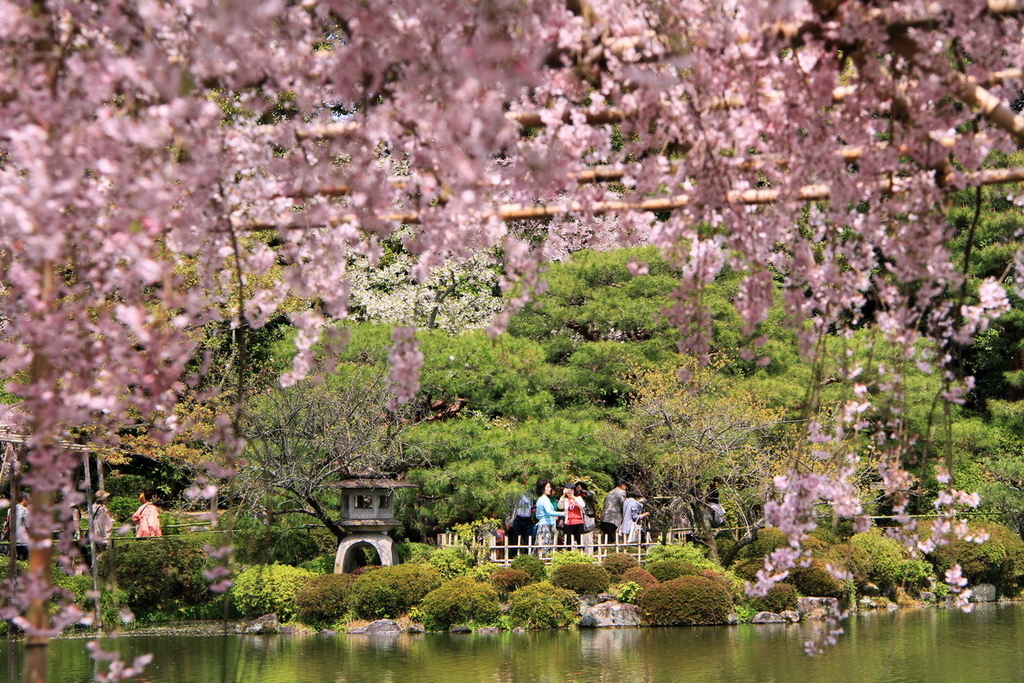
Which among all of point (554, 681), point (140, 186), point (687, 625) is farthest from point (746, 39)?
point (687, 625)

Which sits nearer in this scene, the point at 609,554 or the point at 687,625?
the point at 687,625

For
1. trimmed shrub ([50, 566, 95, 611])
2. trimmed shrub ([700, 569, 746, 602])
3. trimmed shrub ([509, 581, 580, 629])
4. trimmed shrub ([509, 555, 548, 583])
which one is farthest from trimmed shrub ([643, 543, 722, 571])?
trimmed shrub ([50, 566, 95, 611])

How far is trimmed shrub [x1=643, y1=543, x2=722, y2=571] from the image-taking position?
14.4 m

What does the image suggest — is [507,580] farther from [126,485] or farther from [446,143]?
[446,143]

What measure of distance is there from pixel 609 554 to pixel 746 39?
12.0 m

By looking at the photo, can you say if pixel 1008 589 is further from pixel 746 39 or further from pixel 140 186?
pixel 140 186

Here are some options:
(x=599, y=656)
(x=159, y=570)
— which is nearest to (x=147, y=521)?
(x=159, y=570)

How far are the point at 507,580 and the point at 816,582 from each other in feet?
12.5

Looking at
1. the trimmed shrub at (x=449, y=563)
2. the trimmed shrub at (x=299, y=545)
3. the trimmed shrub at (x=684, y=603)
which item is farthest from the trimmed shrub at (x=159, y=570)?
the trimmed shrub at (x=684, y=603)

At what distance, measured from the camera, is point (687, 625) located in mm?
13102

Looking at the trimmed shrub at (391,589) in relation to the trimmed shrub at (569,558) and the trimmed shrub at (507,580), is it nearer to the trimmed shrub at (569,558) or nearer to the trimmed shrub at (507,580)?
the trimmed shrub at (507,580)

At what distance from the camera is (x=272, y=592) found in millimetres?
13711

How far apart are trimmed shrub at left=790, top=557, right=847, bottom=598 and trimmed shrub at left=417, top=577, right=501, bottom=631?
371cm

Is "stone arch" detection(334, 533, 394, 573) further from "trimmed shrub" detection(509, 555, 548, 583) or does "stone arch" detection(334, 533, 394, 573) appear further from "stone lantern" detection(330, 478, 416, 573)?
"trimmed shrub" detection(509, 555, 548, 583)
